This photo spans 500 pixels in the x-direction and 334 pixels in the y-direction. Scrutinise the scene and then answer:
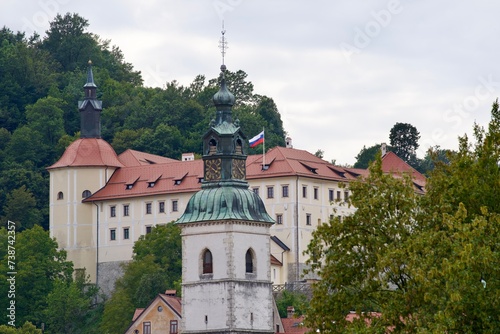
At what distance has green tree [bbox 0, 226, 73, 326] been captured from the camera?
439 feet

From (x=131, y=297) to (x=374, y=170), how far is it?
69665mm

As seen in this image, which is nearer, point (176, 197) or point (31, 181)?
point (176, 197)

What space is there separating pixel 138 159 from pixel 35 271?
17.7m

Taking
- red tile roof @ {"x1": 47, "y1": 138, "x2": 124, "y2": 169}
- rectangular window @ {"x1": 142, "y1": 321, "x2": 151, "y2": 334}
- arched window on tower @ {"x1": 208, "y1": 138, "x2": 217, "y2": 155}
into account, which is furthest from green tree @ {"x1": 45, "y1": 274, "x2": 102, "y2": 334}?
arched window on tower @ {"x1": 208, "y1": 138, "x2": 217, "y2": 155}

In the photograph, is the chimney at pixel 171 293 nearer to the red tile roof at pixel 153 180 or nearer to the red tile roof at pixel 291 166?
the red tile roof at pixel 291 166

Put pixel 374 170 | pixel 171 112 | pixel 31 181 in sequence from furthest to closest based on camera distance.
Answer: pixel 171 112
pixel 31 181
pixel 374 170

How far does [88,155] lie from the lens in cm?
14475

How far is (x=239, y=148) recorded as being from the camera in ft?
296

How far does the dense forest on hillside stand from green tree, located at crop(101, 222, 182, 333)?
27378 millimetres

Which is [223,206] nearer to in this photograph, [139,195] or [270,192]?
[270,192]

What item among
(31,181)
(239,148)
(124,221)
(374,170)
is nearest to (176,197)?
(124,221)

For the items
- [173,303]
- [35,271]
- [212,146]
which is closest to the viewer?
[212,146]

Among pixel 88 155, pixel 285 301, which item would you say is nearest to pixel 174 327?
pixel 285 301

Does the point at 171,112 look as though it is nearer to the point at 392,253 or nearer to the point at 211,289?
the point at 211,289
